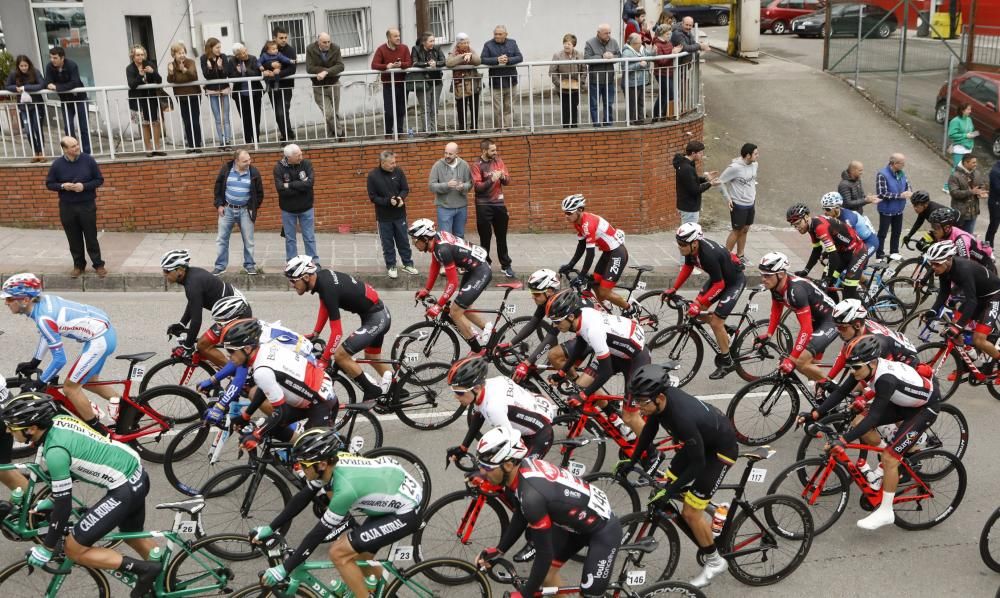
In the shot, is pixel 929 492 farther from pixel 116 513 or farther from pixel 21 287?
pixel 21 287

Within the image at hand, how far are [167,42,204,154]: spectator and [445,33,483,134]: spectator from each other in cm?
387

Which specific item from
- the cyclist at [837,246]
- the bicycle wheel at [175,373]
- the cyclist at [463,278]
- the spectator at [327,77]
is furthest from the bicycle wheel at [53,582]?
the spectator at [327,77]

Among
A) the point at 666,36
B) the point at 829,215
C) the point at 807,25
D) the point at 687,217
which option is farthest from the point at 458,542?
the point at 807,25

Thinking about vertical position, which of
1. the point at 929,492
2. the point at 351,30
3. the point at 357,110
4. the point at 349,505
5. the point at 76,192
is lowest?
the point at 929,492

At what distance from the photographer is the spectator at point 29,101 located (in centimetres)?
1550

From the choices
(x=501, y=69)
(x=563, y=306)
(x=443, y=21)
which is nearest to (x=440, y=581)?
(x=563, y=306)

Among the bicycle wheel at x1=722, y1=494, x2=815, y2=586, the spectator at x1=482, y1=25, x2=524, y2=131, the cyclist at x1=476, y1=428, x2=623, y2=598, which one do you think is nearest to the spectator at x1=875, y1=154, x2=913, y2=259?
the spectator at x1=482, y1=25, x2=524, y2=131

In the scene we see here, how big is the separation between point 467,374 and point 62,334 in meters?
3.87

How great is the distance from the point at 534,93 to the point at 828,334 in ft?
26.4

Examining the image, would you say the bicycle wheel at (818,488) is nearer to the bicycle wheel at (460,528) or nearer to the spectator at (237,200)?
the bicycle wheel at (460,528)

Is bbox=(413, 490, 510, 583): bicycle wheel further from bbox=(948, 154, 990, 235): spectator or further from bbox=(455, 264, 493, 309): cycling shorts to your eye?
bbox=(948, 154, 990, 235): spectator

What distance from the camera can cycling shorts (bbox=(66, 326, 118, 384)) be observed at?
9.23 meters

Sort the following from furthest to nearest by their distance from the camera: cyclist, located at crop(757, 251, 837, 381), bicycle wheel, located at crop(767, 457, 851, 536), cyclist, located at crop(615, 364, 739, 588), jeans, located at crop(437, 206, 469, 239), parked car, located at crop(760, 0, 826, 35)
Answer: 1. parked car, located at crop(760, 0, 826, 35)
2. jeans, located at crop(437, 206, 469, 239)
3. cyclist, located at crop(757, 251, 837, 381)
4. bicycle wheel, located at crop(767, 457, 851, 536)
5. cyclist, located at crop(615, 364, 739, 588)

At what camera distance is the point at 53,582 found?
699 cm
